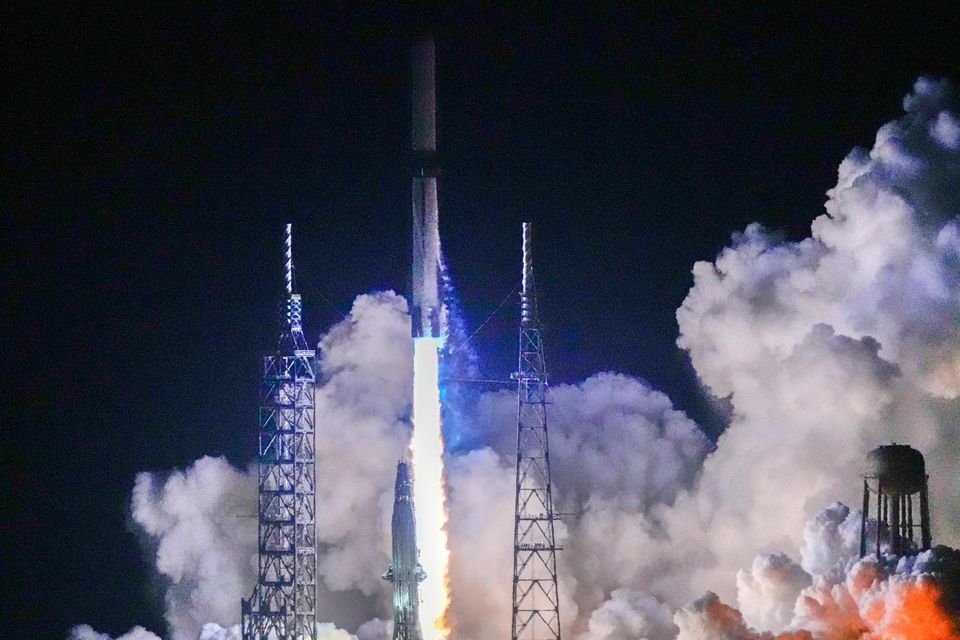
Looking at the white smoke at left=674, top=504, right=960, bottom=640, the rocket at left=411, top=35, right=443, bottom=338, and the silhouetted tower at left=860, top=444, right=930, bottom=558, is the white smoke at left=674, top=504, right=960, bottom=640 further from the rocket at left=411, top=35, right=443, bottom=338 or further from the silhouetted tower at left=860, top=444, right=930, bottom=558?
the rocket at left=411, top=35, right=443, bottom=338

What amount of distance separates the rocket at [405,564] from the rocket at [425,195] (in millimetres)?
5031

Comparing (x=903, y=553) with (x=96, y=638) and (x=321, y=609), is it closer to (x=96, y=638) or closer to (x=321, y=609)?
(x=321, y=609)

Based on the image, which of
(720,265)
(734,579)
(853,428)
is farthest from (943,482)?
(720,265)

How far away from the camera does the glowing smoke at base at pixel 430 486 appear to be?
5884cm

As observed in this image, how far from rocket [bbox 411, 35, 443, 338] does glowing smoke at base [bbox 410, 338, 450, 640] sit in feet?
2.54

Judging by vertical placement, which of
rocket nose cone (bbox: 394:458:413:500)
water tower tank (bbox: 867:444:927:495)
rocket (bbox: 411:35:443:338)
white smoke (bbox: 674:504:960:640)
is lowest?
white smoke (bbox: 674:504:960:640)

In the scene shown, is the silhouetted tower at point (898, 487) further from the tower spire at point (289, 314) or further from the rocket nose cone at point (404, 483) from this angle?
the tower spire at point (289, 314)

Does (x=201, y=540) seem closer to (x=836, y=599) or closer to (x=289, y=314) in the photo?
(x=289, y=314)

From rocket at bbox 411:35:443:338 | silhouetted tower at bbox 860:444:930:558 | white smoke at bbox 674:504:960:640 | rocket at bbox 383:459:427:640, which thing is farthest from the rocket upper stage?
silhouetted tower at bbox 860:444:930:558

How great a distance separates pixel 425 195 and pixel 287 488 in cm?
858

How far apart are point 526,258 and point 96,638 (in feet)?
60.5

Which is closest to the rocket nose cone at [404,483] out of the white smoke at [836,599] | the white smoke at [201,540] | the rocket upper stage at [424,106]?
the white smoke at [836,599]

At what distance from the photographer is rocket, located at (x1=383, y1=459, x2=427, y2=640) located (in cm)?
5516

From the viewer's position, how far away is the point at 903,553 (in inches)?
2044
